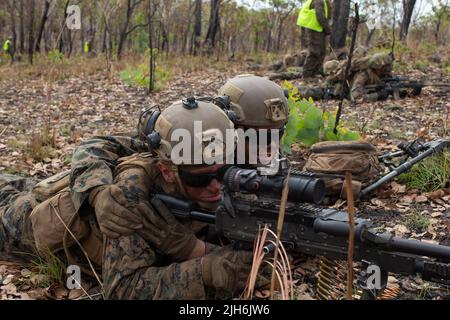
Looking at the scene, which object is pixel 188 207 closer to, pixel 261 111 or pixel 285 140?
pixel 261 111

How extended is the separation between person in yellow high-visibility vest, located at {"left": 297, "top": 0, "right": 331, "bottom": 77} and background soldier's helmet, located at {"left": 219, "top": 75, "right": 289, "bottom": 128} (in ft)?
26.6

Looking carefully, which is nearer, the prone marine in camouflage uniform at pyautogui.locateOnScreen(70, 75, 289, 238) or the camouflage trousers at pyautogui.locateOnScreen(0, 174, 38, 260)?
the prone marine in camouflage uniform at pyautogui.locateOnScreen(70, 75, 289, 238)

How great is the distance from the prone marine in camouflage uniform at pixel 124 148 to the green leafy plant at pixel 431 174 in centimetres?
168

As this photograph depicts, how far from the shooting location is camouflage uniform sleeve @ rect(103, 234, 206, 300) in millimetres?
2535

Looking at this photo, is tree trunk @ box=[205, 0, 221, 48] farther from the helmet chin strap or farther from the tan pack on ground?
the helmet chin strap

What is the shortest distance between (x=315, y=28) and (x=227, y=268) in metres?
9.72

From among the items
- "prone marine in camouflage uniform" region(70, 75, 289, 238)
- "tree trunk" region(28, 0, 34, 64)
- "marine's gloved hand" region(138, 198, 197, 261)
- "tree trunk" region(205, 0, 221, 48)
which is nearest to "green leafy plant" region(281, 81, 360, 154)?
"prone marine in camouflage uniform" region(70, 75, 289, 238)

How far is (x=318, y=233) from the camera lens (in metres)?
2.19

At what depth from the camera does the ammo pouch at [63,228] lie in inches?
114

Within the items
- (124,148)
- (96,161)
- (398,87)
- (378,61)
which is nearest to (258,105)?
(124,148)

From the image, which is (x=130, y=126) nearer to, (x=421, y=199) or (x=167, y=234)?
(x=421, y=199)
